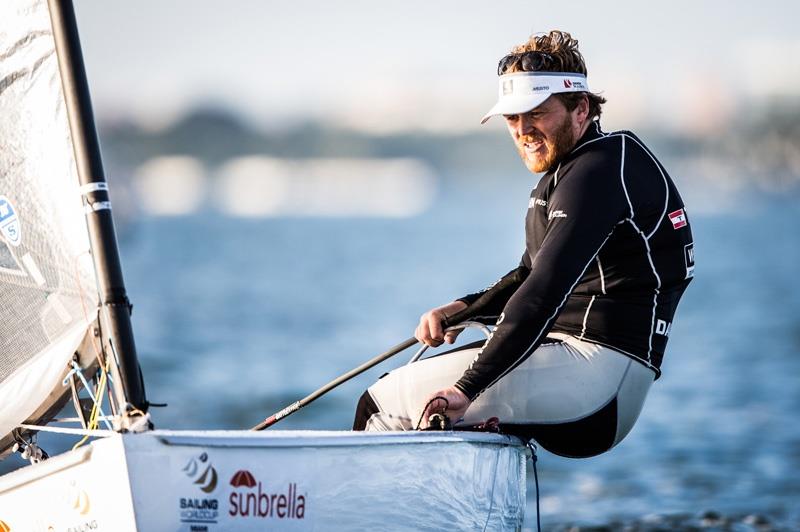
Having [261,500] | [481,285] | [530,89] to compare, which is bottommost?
[481,285]

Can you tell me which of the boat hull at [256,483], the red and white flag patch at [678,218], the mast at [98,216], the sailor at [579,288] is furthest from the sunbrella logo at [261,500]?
the red and white flag patch at [678,218]

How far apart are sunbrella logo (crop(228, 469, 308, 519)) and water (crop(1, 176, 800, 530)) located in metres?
3.53

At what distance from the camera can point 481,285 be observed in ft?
103

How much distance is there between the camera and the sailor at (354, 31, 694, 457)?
3.62 m

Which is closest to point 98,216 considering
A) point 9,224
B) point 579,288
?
point 9,224

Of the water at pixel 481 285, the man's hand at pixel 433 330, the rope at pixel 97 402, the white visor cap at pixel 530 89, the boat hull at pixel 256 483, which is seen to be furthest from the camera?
the water at pixel 481 285

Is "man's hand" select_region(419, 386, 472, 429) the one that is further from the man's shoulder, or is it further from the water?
the water

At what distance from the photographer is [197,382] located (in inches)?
574

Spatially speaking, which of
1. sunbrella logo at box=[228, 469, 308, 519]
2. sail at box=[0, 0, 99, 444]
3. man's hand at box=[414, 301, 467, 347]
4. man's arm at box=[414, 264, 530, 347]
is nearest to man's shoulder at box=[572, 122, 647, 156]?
man's arm at box=[414, 264, 530, 347]

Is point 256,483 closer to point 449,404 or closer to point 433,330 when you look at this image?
point 449,404

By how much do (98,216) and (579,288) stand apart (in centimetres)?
145

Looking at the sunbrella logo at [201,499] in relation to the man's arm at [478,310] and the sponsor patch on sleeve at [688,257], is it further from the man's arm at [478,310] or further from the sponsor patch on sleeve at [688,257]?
the sponsor patch on sleeve at [688,257]

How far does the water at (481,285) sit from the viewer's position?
815cm

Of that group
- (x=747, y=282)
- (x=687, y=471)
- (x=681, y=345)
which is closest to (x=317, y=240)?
(x=747, y=282)
